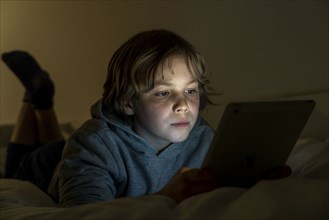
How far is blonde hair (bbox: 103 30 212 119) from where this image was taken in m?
0.95

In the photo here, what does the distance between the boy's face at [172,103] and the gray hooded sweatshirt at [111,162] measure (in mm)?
58

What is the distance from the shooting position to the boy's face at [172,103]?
0.92 metres

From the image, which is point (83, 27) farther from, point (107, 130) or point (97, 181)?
point (97, 181)

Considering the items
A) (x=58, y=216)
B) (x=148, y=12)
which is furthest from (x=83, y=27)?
(x=58, y=216)

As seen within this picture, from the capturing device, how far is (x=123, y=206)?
0.45 meters

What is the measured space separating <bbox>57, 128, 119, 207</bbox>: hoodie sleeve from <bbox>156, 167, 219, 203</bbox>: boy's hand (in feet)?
0.82

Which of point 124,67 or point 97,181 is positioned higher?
point 124,67

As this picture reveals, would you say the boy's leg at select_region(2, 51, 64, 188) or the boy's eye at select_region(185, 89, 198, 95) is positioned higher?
the boy's eye at select_region(185, 89, 198, 95)

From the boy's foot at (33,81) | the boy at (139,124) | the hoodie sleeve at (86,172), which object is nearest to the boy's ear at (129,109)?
the boy at (139,124)

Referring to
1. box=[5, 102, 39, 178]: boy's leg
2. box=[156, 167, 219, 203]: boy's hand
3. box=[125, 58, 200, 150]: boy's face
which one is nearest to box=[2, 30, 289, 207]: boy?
box=[125, 58, 200, 150]: boy's face

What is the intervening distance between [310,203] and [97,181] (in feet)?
1.78

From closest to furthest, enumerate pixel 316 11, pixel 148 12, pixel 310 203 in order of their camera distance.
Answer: pixel 310 203, pixel 316 11, pixel 148 12

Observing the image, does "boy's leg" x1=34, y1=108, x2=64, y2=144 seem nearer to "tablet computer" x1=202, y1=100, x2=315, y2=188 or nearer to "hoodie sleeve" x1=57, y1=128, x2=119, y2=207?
"hoodie sleeve" x1=57, y1=128, x2=119, y2=207

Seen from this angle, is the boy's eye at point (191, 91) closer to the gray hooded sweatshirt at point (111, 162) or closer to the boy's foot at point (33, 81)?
the gray hooded sweatshirt at point (111, 162)
